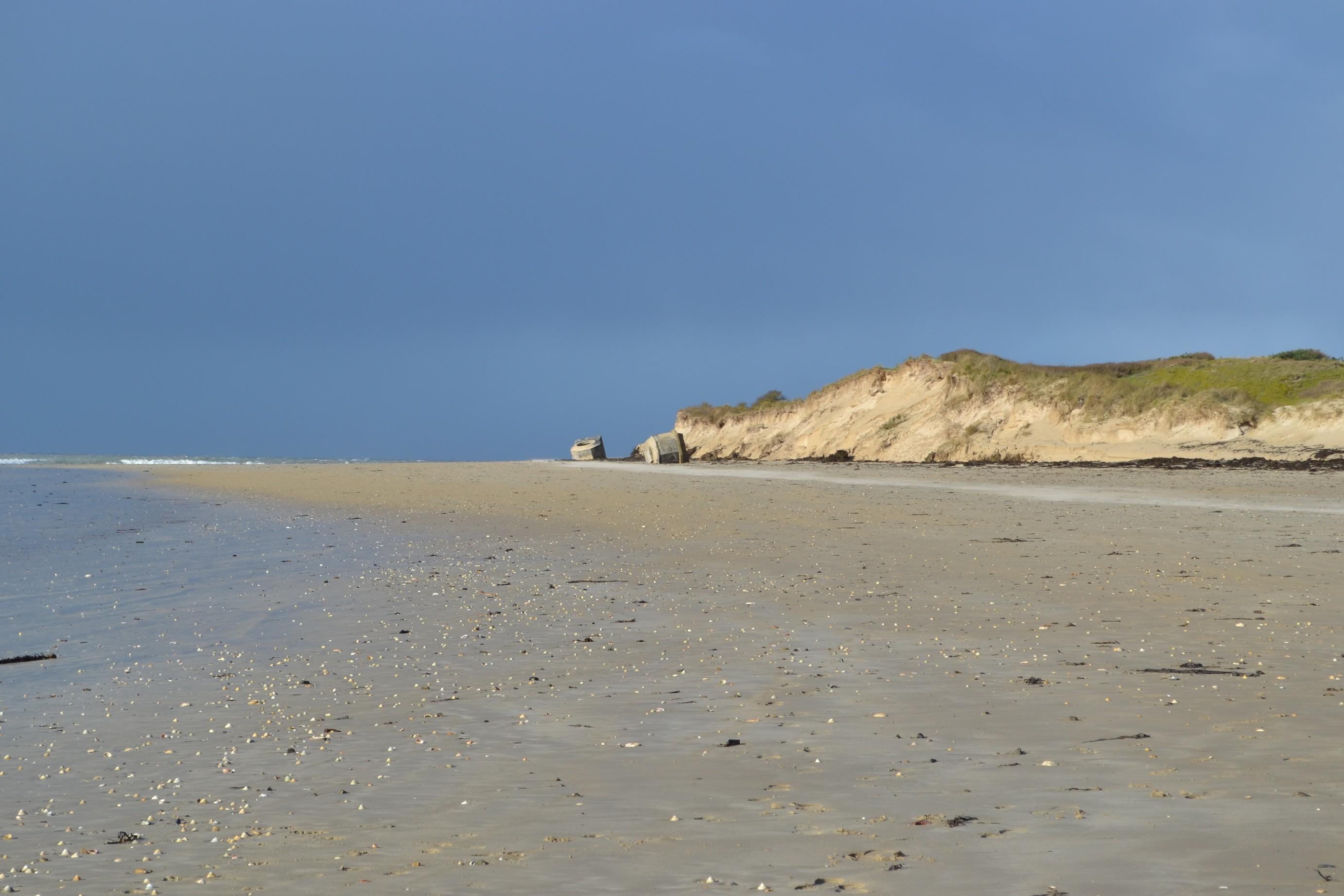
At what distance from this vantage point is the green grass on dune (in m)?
40.8

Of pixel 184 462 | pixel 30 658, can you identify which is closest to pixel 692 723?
pixel 30 658

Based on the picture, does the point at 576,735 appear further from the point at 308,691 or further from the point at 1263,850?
the point at 1263,850

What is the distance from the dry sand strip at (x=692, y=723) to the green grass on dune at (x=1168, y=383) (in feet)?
102

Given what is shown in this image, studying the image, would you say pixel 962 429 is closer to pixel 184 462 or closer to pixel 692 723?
pixel 692 723

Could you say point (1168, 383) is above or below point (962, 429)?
above

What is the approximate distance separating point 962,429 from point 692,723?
45970 mm

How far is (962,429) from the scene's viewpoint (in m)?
49.6

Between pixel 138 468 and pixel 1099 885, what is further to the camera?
pixel 138 468

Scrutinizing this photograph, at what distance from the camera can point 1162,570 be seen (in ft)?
38.1

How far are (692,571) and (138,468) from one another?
50918mm

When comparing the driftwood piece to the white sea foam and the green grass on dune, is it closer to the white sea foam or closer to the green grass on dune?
the green grass on dune

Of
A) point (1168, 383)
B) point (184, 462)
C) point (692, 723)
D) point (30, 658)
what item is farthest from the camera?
point (184, 462)

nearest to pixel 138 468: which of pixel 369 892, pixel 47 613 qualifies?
pixel 47 613

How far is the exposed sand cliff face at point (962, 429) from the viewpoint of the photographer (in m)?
38.1
